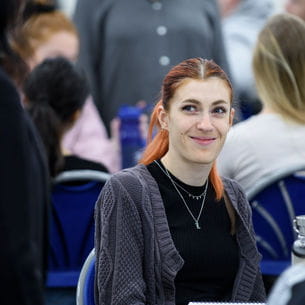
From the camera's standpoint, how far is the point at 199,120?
2.53 metres

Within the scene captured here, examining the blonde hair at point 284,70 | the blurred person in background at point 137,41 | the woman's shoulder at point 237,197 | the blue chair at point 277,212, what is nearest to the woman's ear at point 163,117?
the woman's shoulder at point 237,197

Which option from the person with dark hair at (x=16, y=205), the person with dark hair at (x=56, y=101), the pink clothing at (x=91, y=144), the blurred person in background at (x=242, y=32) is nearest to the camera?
the person with dark hair at (x=16, y=205)

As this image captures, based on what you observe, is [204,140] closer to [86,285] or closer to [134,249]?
[134,249]

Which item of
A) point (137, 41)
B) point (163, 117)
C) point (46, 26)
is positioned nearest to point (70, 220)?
point (163, 117)

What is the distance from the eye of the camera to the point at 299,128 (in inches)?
134

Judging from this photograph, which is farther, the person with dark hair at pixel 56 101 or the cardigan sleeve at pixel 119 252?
the person with dark hair at pixel 56 101

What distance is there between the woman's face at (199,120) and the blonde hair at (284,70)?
875 millimetres

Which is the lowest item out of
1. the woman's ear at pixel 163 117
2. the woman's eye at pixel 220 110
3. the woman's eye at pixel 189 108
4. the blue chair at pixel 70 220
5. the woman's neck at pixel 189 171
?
the blue chair at pixel 70 220

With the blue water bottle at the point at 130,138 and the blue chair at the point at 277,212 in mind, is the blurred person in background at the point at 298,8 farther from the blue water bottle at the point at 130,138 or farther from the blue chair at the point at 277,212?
the blue chair at the point at 277,212

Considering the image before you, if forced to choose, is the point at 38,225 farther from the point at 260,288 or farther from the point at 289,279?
the point at 260,288

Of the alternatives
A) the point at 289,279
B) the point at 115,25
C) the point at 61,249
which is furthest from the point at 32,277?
the point at 115,25

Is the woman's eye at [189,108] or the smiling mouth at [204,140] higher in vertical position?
the woman's eye at [189,108]

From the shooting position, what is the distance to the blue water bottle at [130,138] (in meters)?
4.01

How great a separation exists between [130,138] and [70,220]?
29.8 inches
